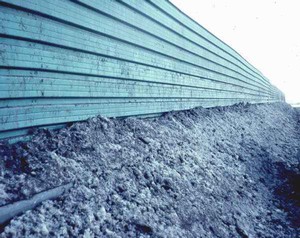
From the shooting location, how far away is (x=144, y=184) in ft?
10.1

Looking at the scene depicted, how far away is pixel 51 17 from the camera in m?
2.72

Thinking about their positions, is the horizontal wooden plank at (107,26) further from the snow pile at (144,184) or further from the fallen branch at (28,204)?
the fallen branch at (28,204)

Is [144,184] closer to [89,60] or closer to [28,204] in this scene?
[28,204]

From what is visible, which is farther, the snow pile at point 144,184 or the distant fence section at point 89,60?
the distant fence section at point 89,60

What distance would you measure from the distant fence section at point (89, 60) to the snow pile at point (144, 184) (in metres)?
0.26

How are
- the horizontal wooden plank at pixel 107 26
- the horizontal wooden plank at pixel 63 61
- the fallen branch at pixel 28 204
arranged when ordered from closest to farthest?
the fallen branch at pixel 28 204 → the horizontal wooden plank at pixel 63 61 → the horizontal wooden plank at pixel 107 26

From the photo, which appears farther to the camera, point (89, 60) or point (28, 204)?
point (89, 60)

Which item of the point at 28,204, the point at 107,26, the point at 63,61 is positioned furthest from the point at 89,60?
the point at 28,204

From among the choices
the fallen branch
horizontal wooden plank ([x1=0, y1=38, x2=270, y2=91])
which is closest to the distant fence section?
horizontal wooden plank ([x1=0, y1=38, x2=270, y2=91])

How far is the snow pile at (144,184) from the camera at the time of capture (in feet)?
7.07

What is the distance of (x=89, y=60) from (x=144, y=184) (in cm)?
172

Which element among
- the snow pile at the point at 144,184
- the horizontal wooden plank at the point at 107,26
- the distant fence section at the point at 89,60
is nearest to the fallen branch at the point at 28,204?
the snow pile at the point at 144,184

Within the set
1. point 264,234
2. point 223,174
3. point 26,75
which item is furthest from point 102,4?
point 264,234

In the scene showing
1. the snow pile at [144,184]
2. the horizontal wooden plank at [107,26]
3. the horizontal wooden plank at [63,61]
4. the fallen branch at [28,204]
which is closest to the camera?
the fallen branch at [28,204]
